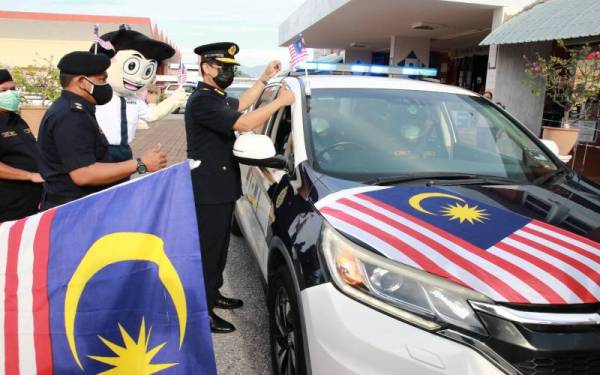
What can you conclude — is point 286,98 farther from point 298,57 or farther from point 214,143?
point 298,57

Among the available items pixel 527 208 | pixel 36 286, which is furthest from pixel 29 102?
pixel 527 208

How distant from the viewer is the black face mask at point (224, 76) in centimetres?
314

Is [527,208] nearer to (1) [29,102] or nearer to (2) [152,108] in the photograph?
(2) [152,108]

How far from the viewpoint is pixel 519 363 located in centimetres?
163

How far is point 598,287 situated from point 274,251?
1492 millimetres

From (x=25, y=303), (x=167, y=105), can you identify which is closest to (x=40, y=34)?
(x=167, y=105)

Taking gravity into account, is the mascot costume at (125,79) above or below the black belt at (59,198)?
above

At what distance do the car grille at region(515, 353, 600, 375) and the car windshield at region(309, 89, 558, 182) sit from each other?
1209 mm

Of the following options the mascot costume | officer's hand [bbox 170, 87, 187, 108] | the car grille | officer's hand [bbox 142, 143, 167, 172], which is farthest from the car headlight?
officer's hand [bbox 170, 87, 187, 108]

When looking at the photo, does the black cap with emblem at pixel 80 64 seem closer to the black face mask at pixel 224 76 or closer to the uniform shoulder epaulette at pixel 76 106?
the uniform shoulder epaulette at pixel 76 106

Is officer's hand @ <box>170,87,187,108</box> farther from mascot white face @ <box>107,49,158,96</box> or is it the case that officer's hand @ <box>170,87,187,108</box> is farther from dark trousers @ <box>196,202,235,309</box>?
dark trousers @ <box>196,202,235,309</box>

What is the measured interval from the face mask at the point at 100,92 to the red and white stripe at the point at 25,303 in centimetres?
86

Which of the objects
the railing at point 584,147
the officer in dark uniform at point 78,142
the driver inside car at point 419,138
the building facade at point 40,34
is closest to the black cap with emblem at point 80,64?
the officer in dark uniform at point 78,142

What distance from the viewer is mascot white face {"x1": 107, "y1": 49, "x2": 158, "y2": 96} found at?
3531 mm
